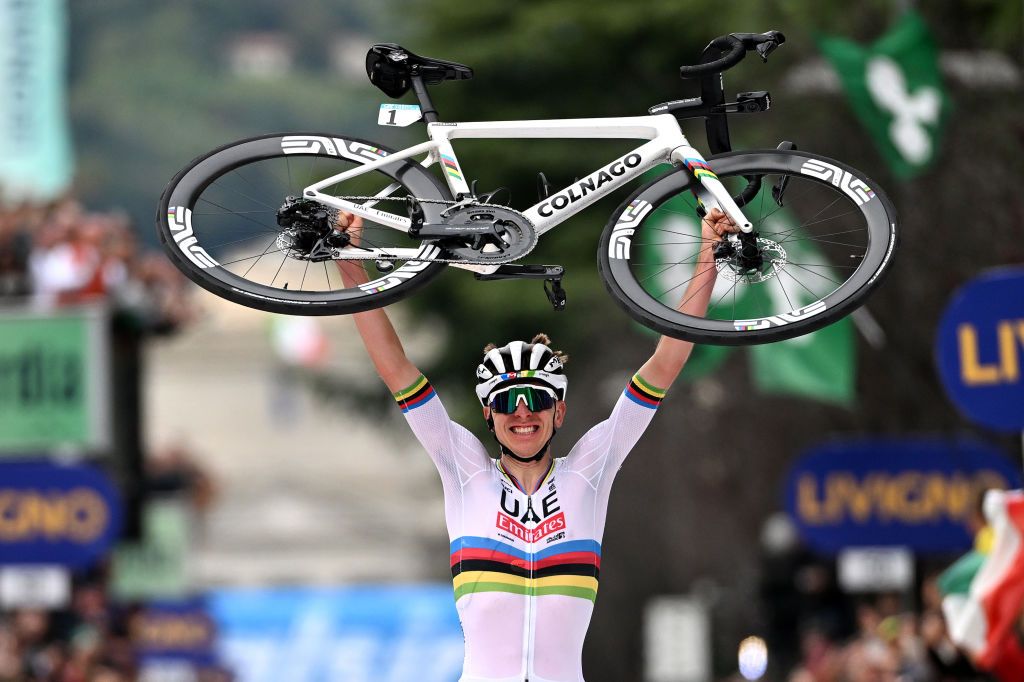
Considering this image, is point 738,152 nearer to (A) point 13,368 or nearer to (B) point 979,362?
(B) point 979,362

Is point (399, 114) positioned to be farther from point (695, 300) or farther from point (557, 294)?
point (695, 300)

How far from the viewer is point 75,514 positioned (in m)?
19.1


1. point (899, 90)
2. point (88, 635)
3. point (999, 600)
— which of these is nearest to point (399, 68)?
point (999, 600)

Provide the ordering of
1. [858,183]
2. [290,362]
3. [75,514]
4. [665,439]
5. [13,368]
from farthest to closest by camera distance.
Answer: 1. [290,362]
2. [665,439]
3. [13,368]
4. [75,514]
5. [858,183]

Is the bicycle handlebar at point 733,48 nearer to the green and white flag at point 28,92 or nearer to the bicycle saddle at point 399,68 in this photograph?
the bicycle saddle at point 399,68

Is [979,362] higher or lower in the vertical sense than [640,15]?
lower

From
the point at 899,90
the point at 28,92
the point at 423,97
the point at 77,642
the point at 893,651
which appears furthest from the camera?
the point at 28,92

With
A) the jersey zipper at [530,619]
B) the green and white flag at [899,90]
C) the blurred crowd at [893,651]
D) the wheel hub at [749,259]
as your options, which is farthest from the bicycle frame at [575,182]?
the green and white flag at [899,90]

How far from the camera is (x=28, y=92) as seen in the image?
3350 cm

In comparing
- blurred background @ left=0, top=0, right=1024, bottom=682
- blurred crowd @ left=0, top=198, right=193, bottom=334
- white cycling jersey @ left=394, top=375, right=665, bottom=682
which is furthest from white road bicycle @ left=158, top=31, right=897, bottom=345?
blurred crowd @ left=0, top=198, right=193, bottom=334

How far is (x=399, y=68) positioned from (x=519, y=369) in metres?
1.13

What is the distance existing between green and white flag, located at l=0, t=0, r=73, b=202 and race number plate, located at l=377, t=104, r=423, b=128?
26.8m

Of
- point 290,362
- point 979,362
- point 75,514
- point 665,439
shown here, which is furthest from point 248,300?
point 290,362

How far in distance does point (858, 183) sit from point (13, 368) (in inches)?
600
